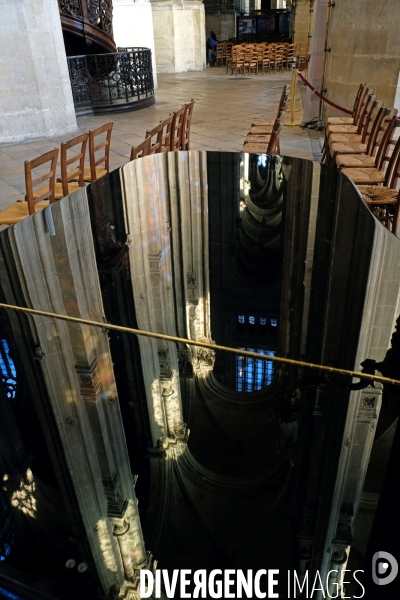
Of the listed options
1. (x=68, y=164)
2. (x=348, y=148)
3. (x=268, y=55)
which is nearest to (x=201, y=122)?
(x=348, y=148)

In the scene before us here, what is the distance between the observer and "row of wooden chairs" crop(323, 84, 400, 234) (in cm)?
388

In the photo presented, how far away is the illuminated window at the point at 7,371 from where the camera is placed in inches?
52.1

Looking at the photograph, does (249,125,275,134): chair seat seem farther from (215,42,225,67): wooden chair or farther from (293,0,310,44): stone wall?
(293,0,310,44): stone wall

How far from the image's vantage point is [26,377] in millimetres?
1371

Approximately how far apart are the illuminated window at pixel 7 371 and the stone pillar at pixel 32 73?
24.3 feet

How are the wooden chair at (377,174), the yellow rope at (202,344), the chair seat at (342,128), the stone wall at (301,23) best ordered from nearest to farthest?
the yellow rope at (202,344) → the wooden chair at (377,174) → the chair seat at (342,128) → the stone wall at (301,23)

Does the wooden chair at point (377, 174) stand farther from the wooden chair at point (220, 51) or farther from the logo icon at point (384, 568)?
the wooden chair at point (220, 51)

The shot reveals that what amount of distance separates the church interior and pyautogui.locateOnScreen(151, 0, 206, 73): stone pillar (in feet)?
49.9

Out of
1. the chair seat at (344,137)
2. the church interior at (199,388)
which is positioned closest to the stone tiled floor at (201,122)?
the chair seat at (344,137)

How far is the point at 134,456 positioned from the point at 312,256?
1338mm

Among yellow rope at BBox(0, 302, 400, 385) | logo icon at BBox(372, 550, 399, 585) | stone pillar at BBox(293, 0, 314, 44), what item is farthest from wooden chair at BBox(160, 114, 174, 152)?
stone pillar at BBox(293, 0, 314, 44)

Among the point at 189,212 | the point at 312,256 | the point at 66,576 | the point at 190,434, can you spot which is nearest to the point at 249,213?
the point at 189,212

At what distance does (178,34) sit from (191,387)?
707 inches

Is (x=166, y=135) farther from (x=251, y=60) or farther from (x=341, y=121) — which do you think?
(x=251, y=60)
